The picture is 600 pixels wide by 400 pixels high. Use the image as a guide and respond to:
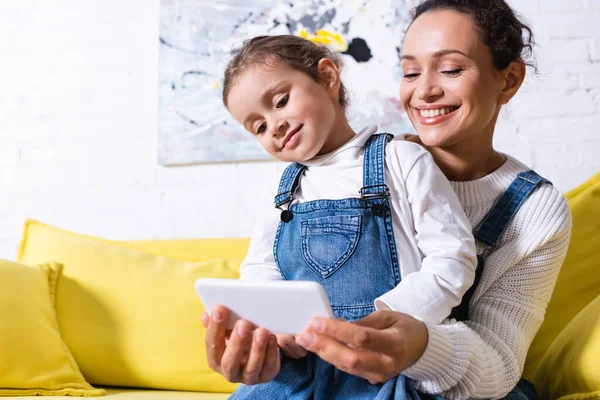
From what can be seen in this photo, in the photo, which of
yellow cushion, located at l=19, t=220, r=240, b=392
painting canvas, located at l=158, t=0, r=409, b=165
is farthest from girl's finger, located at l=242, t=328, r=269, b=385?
painting canvas, located at l=158, t=0, r=409, b=165

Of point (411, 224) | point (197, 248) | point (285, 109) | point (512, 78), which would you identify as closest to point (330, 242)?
point (411, 224)

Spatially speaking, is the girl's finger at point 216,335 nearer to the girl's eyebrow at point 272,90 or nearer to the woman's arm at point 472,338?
the woman's arm at point 472,338

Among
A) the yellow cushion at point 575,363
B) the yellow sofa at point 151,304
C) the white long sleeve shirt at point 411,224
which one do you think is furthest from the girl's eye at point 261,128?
the yellow cushion at point 575,363

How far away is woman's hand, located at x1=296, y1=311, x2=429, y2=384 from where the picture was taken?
832mm

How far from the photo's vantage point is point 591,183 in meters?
1.68

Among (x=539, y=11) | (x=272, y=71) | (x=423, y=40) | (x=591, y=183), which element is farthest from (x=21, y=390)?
(x=539, y=11)

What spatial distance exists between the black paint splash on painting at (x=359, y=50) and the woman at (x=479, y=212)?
38.0 inches

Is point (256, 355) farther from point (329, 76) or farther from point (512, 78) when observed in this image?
point (512, 78)

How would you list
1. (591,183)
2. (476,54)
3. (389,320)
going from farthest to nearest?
(591,183), (476,54), (389,320)

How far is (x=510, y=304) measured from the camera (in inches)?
46.5

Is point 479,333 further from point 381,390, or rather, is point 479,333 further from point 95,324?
point 95,324

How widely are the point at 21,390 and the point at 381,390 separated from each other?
1074 millimetres

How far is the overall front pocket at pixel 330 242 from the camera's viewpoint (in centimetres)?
117

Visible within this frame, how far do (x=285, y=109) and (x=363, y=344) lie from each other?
0.55 m
